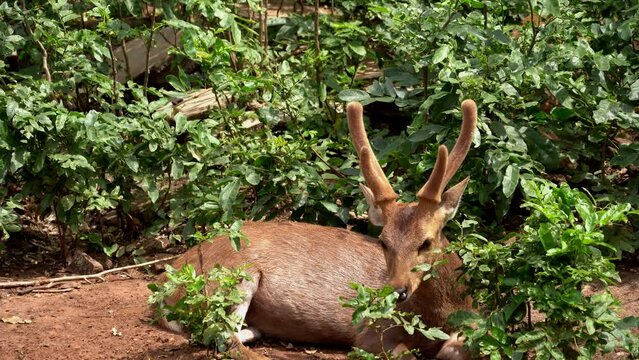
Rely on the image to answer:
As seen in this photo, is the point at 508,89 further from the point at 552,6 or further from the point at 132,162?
the point at 132,162

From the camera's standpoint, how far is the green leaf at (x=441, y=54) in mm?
8023

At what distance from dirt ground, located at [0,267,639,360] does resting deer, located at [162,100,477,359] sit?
21cm

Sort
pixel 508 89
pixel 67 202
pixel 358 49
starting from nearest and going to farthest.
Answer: pixel 508 89, pixel 67 202, pixel 358 49

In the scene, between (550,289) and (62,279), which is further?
(62,279)

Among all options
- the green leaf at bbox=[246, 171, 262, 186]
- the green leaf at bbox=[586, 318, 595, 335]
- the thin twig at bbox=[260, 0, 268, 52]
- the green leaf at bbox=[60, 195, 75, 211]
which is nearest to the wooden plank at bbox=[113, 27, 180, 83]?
the thin twig at bbox=[260, 0, 268, 52]

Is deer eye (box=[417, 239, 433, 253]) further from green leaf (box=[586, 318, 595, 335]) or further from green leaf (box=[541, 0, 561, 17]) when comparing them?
green leaf (box=[541, 0, 561, 17])

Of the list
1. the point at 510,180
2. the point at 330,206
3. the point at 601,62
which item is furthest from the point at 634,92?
the point at 330,206

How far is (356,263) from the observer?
774 cm

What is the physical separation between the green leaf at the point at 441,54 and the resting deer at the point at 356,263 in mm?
713

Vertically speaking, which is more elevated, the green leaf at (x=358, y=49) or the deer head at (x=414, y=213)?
the green leaf at (x=358, y=49)

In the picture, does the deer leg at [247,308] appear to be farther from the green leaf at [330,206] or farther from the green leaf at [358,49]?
the green leaf at [358,49]

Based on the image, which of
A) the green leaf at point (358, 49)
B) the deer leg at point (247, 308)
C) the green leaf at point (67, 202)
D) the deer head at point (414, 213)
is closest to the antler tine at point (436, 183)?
the deer head at point (414, 213)

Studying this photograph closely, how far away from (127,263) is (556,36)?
365 centimetres

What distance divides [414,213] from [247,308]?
4.13 ft
